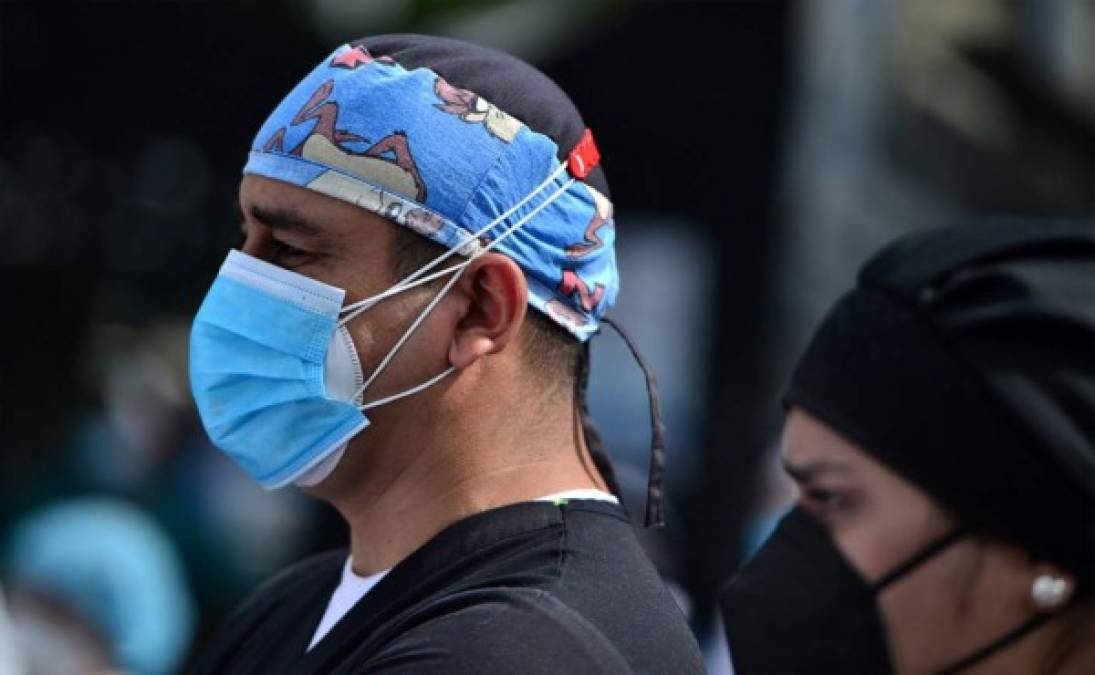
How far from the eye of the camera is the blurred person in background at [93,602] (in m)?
4.62

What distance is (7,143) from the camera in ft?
22.3

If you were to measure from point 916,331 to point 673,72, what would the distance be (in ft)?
15.0

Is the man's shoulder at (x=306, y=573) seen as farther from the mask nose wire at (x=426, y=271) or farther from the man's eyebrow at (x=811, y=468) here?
the man's eyebrow at (x=811, y=468)

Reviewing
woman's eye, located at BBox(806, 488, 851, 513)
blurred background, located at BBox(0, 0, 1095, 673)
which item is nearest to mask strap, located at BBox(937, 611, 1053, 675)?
woman's eye, located at BBox(806, 488, 851, 513)

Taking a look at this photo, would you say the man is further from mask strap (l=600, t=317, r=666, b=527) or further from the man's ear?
mask strap (l=600, t=317, r=666, b=527)

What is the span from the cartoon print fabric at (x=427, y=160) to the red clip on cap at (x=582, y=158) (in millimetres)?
27

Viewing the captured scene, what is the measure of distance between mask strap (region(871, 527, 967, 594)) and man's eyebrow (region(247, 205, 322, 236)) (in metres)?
1.00

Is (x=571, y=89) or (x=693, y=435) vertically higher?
(x=571, y=89)

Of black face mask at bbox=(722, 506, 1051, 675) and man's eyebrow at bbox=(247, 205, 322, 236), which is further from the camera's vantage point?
black face mask at bbox=(722, 506, 1051, 675)

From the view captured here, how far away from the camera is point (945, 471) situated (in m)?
2.57

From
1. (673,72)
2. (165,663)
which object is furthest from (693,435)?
(165,663)

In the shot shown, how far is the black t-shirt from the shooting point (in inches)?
80.4

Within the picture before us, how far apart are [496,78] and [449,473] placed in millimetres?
556

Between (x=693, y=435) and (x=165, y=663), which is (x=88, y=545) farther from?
(x=693, y=435)
